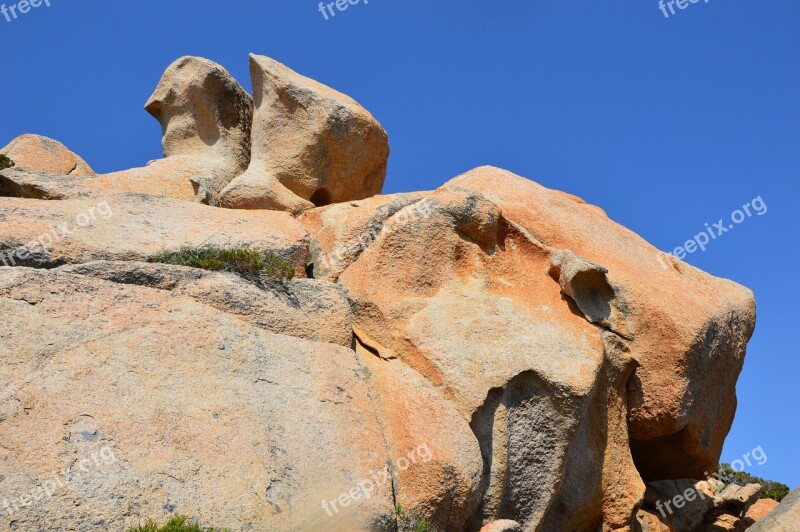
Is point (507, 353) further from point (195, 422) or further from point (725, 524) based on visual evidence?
point (725, 524)

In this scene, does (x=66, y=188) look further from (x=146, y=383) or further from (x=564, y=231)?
(x=564, y=231)

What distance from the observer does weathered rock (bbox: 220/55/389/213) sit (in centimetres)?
1462

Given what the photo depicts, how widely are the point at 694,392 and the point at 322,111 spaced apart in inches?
282

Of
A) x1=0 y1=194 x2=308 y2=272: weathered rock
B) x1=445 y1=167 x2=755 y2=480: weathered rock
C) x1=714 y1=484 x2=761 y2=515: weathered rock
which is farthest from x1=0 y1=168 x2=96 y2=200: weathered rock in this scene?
x1=714 y1=484 x2=761 y2=515: weathered rock

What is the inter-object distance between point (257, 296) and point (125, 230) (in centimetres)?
207

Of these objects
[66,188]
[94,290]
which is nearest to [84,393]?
[94,290]

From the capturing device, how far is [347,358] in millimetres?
9930

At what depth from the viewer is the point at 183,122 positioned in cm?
1700

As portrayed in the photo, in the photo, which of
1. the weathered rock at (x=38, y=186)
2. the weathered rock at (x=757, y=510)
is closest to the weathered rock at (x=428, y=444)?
the weathered rock at (x=38, y=186)

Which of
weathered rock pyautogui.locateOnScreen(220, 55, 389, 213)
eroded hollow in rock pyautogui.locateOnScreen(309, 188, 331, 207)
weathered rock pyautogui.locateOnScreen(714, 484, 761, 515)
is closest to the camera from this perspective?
weathered rock pyautogui.locateOnScreen(220, 55, 389, 213)

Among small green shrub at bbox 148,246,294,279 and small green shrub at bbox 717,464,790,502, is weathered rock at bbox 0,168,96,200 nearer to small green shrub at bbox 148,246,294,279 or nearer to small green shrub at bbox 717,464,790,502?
small green shrub at bbox 148,246,294,279

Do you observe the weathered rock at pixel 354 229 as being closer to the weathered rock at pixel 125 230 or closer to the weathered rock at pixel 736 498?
the weathered rock at pixel 125 230

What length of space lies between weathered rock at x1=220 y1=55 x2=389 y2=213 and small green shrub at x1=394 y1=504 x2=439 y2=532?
6499 millimetres

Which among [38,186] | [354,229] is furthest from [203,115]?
[354,229]
